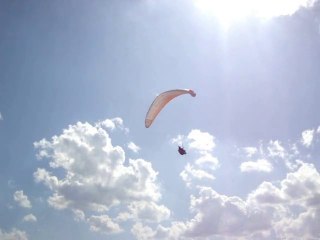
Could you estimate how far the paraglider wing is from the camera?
47.0 meters

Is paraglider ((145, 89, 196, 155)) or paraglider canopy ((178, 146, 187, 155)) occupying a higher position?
paraglider ((145, 89, 196, 155))

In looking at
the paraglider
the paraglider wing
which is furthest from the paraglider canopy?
the paraglider wing

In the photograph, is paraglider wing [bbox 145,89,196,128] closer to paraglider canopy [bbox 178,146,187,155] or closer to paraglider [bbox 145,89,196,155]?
paraglider [bbox 145,89,196,155]

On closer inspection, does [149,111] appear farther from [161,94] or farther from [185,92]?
[185,92]

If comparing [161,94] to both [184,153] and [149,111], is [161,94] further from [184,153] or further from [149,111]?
[184,153]

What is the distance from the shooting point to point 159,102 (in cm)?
4859

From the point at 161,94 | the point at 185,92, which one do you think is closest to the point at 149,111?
the point at 161,94

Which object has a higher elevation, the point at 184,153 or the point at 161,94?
the point at 161,94

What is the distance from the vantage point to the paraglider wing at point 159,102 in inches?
1849

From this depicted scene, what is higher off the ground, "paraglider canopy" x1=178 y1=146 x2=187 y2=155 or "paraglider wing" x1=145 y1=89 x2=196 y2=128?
"paraglider wing" x1=145 y1=89 x2=196 y2=128

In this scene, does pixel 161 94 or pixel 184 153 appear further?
pixel 161 94

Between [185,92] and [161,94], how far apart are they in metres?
3.78

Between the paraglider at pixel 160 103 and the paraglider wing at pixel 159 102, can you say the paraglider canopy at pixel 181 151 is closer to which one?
the paraglider at pixel 160 103

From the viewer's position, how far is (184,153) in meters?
43.9
